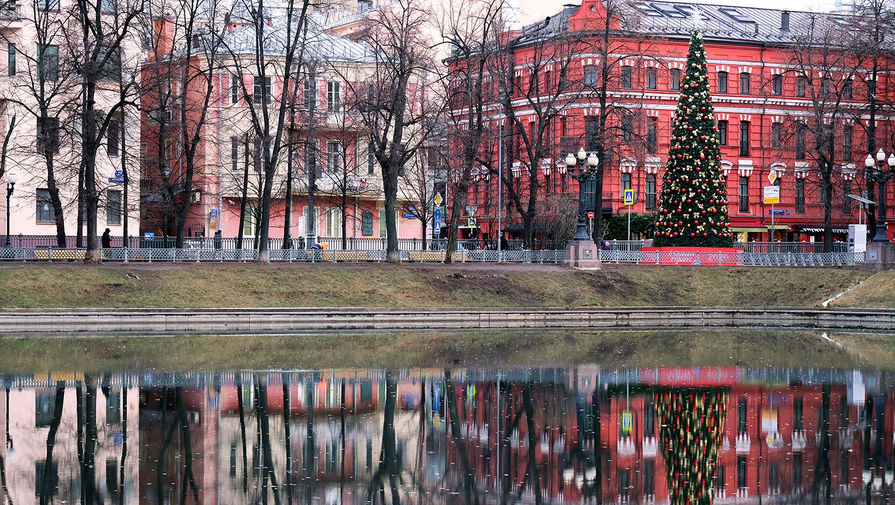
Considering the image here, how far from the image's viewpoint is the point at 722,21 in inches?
3354

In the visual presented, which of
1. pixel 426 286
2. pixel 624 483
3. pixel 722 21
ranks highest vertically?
pixel 722 21

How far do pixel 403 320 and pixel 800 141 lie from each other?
3794 centimetres

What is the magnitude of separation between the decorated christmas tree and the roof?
53.6 ft

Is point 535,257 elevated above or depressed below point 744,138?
below

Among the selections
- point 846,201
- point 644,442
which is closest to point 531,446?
point 644,442

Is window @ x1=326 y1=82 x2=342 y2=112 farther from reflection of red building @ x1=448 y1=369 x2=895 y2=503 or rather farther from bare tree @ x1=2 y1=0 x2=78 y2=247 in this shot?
reflection of red building @ x1=448 y1=369 x2=895 y2=503

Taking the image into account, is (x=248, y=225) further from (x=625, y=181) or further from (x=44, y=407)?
(x=44, y=407)

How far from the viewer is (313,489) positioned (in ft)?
55.9

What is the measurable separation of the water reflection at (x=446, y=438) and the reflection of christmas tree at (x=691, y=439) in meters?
0.05

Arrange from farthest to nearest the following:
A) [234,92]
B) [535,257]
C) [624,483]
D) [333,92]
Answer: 1. [333,92]
2. [234,92]
3. [535,257]
4. [624,483]

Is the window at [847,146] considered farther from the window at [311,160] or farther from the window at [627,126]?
the window at [311,160]

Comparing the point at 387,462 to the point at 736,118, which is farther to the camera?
the point at 736,118

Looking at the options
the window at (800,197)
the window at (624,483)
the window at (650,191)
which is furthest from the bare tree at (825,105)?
the window at (624,483)

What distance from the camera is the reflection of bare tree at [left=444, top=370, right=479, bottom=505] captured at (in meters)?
16.9
